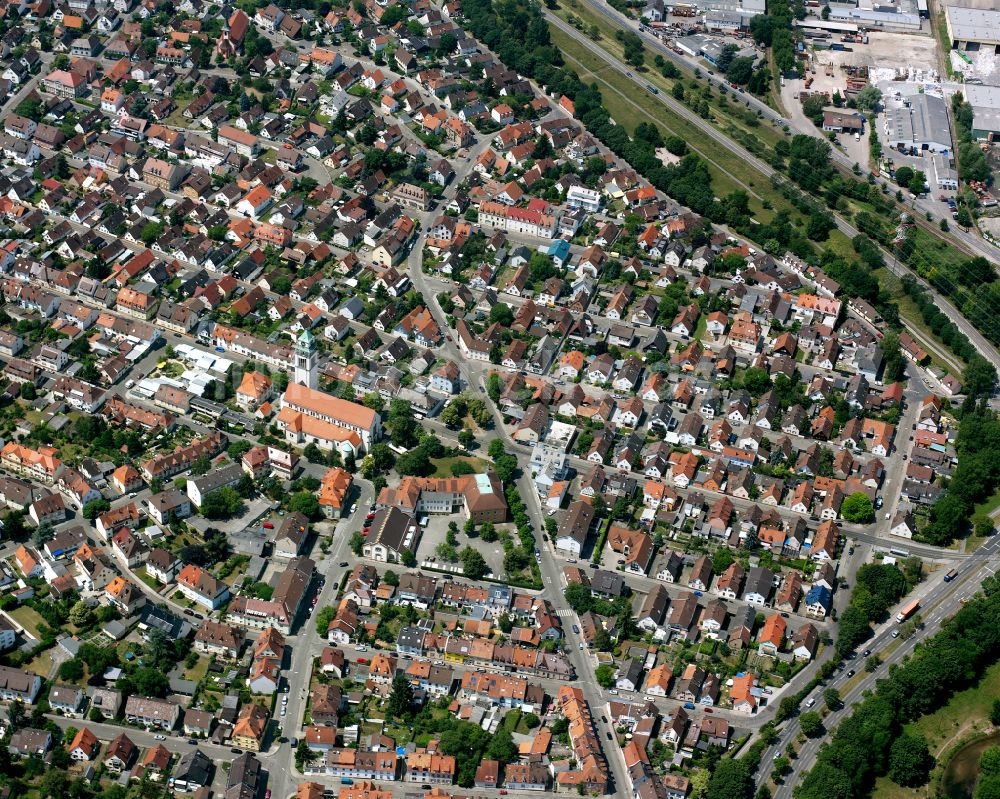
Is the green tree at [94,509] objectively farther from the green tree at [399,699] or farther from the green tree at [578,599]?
the green tree at [578,599]

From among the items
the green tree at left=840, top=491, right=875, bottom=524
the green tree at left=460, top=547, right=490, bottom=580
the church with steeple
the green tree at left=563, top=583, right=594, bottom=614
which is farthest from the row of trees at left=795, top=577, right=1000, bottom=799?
the church with steeple

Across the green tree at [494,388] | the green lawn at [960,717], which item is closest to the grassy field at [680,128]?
the green tree at [494,388]

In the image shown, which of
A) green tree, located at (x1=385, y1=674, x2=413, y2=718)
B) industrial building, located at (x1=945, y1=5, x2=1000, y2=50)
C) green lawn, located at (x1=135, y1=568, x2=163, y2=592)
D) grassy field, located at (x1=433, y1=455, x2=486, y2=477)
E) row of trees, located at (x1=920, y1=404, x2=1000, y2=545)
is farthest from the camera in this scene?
industrial building, located at (x1=945, y1=5, x2=1000, y2=50)

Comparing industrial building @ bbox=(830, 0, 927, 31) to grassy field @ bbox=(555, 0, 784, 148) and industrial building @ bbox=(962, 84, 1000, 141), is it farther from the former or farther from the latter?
grassy field @ bbox=(555, 0, 784, 148)

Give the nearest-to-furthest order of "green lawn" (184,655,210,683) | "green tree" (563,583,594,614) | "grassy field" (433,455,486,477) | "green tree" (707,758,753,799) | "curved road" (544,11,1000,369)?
"green tree" (707,758,753,799) → "green lawn" (184,655,210,683) → "green tree" (563,583,594,614) → "grassy field" (433,455,486,477) → "curved road" (544,11,1000,369)

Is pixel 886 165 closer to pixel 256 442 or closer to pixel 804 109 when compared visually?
pixel 804 109

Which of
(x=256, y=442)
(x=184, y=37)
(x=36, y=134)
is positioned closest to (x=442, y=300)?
(x=256, y=442)

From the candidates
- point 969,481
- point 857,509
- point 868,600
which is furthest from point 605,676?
point 969,481
